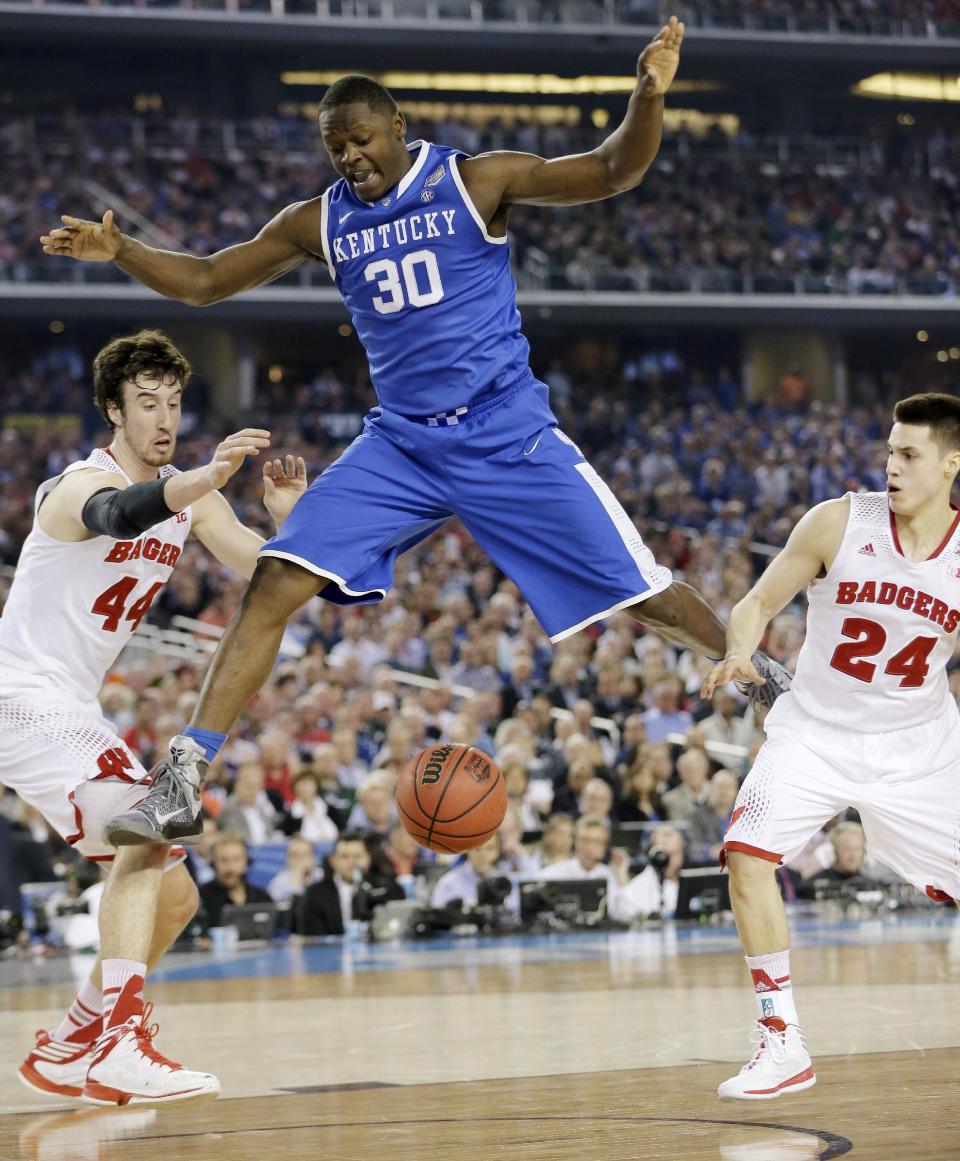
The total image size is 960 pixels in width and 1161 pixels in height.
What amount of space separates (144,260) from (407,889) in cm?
675

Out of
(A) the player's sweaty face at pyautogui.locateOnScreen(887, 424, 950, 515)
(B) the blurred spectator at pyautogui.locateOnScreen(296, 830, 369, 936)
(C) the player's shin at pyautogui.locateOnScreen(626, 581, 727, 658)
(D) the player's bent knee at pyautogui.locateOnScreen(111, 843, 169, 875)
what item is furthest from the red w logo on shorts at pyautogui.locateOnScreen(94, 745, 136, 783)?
(B) the blurred spectator at pyautogui.locateOnScreen(296, 830, 369, 936)

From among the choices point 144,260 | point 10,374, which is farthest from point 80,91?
point 144,260

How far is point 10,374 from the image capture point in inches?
1218

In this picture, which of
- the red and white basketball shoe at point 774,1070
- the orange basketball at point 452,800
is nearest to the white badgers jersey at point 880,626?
the red and white basketball shoe at point 774,1070

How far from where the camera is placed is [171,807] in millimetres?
5094

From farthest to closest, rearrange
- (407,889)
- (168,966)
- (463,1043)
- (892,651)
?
(407,889) → (168,966) → (463,1043) → (892,651)

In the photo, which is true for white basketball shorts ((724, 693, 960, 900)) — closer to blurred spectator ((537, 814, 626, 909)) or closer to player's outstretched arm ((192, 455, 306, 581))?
player's outstretched arm ((192, 455, 306, 581))

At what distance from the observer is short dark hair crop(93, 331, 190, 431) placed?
5.73 metres

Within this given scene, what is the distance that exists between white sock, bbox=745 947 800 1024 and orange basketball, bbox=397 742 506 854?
47.9 inches

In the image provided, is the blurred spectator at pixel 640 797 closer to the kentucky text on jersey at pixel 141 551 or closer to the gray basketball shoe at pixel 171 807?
the kentucky text on jersey at pixel 141 551

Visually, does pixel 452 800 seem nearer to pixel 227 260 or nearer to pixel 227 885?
pixel 227 260

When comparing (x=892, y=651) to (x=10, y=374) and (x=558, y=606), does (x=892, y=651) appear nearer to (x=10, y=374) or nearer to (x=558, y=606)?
(x=558, y=606)

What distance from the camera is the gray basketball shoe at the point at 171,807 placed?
5.03 m

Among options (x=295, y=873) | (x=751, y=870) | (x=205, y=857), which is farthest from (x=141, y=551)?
(x=205, y=857)
